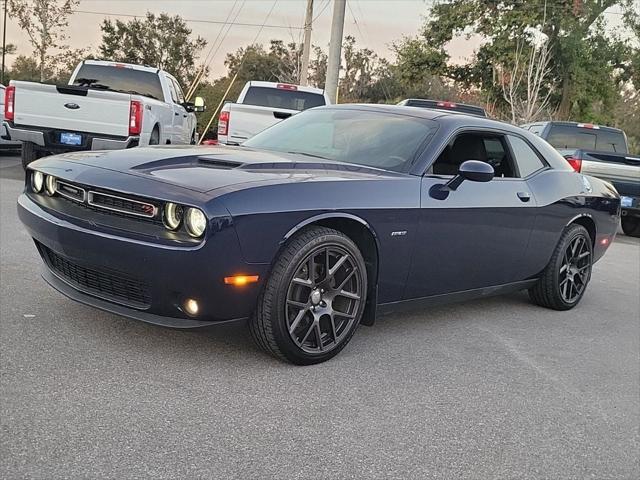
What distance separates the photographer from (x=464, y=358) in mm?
4223

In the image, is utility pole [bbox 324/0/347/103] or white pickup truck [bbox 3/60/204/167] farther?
utility pole [bbox 324/0/347/103]

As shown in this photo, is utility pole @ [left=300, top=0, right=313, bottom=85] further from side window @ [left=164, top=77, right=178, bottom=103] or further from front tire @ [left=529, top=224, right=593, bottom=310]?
front tire @ [left=529, top=224, right=593, bottom=310]

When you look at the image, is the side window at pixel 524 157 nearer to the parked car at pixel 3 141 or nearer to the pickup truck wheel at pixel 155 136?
the pickup truck wheel at pixel 155 136

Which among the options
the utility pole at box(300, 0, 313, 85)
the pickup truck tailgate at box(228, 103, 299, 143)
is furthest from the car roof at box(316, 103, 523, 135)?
the utility pole at box(300, 0, 313, 85)

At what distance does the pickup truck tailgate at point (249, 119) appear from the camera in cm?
1091

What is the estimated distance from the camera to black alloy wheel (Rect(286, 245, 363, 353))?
3.63 metres

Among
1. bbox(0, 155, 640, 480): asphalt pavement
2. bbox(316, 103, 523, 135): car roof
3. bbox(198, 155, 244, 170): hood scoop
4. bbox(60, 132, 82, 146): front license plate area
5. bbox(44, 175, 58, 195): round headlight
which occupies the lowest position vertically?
bbox(0, 155, 640, 480): asphalt pavement

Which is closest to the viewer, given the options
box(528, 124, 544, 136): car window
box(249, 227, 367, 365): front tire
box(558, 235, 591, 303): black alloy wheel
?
box(249, 227, 367, 365): front tire

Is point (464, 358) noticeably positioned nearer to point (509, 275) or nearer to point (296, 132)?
point (509, 275)

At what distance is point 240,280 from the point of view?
333cm

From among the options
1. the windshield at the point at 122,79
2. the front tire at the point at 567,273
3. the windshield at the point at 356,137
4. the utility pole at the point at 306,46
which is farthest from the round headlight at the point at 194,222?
the utility pole at the point at 306,46

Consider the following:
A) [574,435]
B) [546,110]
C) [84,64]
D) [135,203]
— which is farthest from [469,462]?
[546,110]

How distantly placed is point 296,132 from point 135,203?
189 centimetres

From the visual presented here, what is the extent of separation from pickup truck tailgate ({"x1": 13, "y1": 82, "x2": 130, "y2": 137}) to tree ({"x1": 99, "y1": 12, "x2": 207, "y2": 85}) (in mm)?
38093
